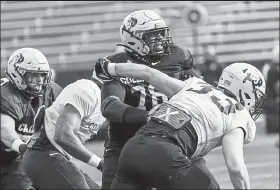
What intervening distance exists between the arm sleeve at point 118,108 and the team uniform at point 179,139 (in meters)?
0.39

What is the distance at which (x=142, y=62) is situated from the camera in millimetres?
5547

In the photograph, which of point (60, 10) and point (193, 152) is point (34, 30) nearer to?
point (60, 10)

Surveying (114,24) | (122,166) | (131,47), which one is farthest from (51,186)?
(114,24)

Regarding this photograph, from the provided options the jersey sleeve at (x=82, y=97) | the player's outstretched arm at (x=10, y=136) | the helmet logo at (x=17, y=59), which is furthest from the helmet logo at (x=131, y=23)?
the helmet logo at (x=17, y=59)

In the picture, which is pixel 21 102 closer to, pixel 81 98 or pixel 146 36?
pixel 81 98

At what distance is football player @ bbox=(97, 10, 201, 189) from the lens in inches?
214

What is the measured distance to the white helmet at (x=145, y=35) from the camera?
5441mm

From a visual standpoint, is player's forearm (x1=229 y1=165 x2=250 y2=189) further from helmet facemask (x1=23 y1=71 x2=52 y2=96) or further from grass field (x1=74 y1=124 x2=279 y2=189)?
grass field (x1=74 y1=124 x2=279 y2=189)

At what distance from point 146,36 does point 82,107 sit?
72cm

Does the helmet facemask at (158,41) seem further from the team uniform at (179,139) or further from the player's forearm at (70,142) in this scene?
the team uniform at (179,139)

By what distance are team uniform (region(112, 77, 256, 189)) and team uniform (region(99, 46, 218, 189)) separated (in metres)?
0.89

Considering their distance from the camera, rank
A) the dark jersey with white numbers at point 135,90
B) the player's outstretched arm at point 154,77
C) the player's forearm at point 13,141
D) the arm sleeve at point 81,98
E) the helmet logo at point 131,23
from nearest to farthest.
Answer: the player's outstretched arm at point 154,77
the dark jersey with white numbers at point 135,90
the helmet logo at point 131,23
the arm sleeve at point 81,98
the player's forearm at point 13,141

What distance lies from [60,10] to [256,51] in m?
4.85

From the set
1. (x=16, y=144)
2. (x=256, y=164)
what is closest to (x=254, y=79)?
(x=16, y=144)
